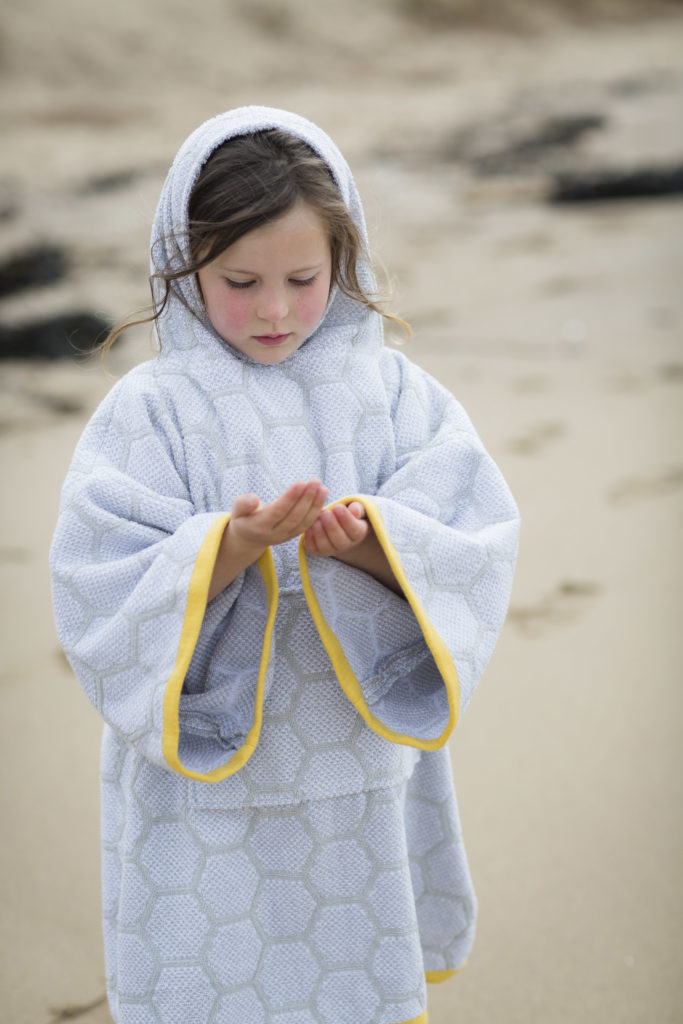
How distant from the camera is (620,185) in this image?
22.2ft

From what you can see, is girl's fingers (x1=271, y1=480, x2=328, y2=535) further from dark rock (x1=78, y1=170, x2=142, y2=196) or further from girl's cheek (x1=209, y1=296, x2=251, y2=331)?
dark rock (x1=78, y1=170, x2=142, y2=196)

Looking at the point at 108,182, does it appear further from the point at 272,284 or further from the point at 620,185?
the point at 272,284

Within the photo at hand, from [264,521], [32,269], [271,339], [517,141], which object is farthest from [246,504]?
[517,141]

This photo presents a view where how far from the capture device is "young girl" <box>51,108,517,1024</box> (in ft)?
4.12

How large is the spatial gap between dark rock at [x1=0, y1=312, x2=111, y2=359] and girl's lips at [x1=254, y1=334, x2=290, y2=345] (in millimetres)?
3751

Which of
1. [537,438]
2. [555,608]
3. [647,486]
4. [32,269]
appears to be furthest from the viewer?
[32,269]

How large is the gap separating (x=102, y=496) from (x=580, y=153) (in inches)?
265

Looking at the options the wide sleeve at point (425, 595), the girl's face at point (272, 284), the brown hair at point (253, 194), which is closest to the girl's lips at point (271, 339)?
the girl's face at point (272, 284)

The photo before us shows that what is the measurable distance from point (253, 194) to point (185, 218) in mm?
111

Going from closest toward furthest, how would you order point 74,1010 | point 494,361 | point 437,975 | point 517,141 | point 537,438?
point 437,975, point 74,1010, point 537,438, point 494,361, point 517,141

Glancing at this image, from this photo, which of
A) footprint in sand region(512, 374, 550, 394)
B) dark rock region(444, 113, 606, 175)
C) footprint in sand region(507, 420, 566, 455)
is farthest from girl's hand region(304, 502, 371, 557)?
dark rock region(444, 113, 606, 175)

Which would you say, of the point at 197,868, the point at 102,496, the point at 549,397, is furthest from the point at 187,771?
the point at 549,397

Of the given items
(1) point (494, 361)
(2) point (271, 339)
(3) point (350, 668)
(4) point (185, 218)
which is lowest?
(1) point (494, 361)

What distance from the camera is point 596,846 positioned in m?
2.12
